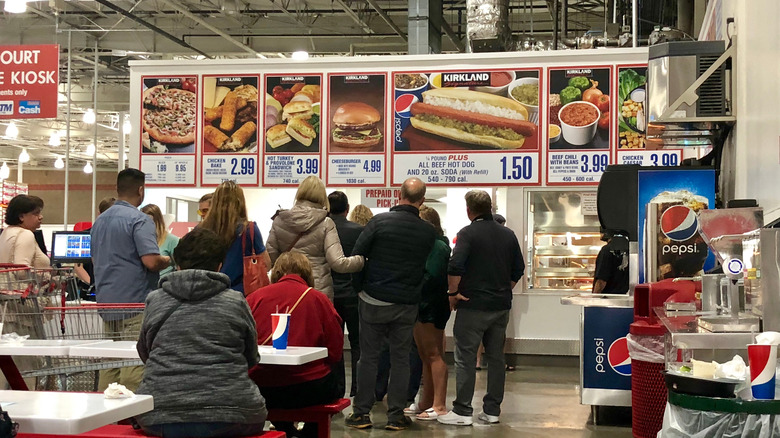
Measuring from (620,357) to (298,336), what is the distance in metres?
2.67

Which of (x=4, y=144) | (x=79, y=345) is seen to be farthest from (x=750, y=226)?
(x=4, y=144)

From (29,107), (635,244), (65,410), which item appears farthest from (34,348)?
(29,107)

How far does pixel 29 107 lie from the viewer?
10.8 meters

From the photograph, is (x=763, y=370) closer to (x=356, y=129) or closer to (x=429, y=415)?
(x=429, y=415)

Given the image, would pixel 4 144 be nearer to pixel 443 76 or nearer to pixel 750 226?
pixel 443 76

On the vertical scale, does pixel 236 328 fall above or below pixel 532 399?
above

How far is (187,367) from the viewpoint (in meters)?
3.18

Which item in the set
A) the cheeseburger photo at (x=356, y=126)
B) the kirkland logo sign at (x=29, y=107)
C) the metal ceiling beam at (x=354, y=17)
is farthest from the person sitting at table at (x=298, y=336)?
the metal ceiling beam at (x=354, y=17)

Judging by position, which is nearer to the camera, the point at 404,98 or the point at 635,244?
the point at 635,244

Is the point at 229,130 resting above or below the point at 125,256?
above

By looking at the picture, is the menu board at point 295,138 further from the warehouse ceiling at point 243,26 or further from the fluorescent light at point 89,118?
the fluorescent light at point 89,118

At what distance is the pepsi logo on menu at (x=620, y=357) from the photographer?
6.08 metres

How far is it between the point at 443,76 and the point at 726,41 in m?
3.76

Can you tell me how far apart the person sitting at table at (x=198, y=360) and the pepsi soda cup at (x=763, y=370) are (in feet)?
5.64
